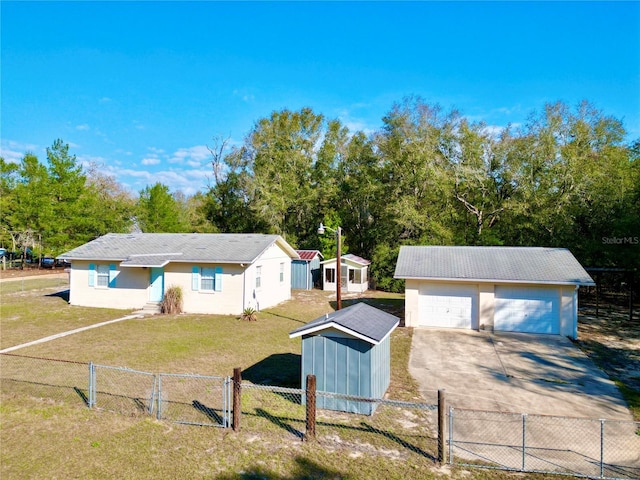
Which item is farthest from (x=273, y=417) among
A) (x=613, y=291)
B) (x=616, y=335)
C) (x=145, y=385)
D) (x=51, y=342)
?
(x=613, y=291)

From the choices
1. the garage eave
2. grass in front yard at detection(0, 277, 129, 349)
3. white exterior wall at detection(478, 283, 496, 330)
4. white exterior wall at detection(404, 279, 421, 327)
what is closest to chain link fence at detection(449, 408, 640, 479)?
the garage eave

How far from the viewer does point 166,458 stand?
22.5ft

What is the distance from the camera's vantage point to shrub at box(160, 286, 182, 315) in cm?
2033

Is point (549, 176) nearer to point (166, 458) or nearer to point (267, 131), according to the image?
point (267, 131)

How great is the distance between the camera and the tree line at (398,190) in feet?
90.0

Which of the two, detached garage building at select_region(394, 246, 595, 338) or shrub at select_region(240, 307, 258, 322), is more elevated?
detached garage building at select_region(394, 246, 595, 338)

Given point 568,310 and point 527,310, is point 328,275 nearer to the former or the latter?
point 527,310

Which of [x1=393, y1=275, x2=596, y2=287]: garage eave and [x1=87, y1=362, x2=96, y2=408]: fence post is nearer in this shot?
[x1=87, y1=362, x2=96, y2=408]: fence post

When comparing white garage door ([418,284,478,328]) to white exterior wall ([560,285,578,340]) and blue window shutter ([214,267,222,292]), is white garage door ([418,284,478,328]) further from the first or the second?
blue window shutter ([214,267,222,292])

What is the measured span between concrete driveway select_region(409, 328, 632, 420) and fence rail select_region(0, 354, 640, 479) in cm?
77

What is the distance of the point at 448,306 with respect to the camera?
18.2m

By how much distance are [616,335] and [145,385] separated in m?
18.3

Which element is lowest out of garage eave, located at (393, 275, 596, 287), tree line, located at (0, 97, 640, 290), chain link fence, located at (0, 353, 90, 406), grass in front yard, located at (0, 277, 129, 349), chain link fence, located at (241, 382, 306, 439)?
chain link fence, located at (241, 382, 306, 439)

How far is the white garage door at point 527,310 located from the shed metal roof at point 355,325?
942 centimetres
